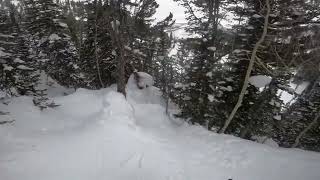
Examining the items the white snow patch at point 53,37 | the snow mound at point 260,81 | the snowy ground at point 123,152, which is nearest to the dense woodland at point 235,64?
the white snow patch at point 53,37

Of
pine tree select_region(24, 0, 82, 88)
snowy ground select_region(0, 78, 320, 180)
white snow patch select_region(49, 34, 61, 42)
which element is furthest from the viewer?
pine tree select_region(24, 0, 82, 88)

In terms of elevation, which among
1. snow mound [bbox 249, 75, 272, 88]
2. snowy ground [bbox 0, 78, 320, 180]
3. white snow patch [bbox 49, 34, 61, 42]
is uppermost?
white snow patch [bbox 49, 34, 61, 42]

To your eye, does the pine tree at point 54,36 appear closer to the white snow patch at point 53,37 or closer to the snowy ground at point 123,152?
the white snow patch at point 53,37

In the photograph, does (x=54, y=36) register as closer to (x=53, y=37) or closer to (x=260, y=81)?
(x=53, y=37)

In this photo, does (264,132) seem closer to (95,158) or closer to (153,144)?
(153,144)

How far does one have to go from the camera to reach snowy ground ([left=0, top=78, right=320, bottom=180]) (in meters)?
9.89

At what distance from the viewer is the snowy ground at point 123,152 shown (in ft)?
32.4

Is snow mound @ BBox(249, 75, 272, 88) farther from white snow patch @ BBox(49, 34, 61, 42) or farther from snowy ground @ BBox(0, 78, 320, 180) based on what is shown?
white snow patch @ BBox(49, 34, 61, 42)

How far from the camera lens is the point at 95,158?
10.4 metres

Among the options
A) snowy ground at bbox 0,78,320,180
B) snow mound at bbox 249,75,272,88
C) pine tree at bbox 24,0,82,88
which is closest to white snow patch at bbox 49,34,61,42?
pine tree at bbox 24,0,82,88

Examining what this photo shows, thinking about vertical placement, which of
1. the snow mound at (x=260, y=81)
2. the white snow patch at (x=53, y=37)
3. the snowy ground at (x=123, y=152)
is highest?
the white snow patch at (x=53, y=37)

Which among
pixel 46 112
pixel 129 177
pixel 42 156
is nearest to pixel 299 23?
pixel 129 177

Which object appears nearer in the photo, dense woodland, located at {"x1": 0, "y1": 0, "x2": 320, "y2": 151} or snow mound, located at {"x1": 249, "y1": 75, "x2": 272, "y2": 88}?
dense woodland, located at {"x1": 0, "y1": 0, "x2": 320, "y2": 151}

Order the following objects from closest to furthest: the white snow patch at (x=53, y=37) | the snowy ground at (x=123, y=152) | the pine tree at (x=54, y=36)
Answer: the snowy ground at (x=123, y=152), the white snow patch at (x=53, y=37), the pine tree at (x=54, y=36)
